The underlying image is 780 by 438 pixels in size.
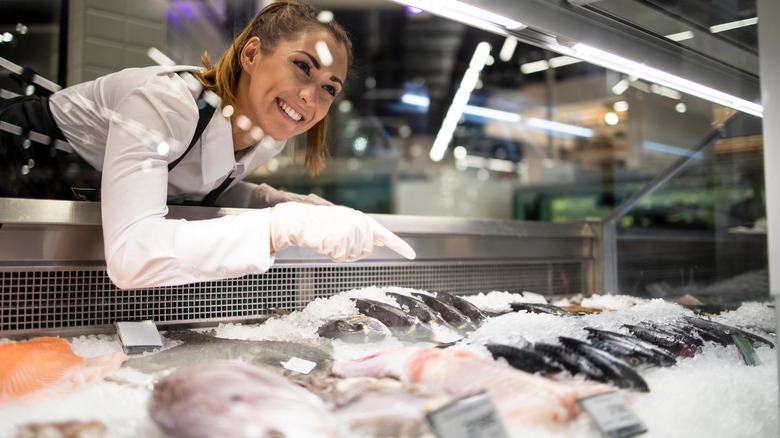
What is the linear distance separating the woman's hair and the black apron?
0.08 m

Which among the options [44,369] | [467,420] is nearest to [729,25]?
[467,420]

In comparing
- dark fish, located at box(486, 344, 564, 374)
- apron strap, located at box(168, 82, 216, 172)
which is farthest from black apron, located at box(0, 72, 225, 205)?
dark fish, located at box(486, 344, 564, 374)

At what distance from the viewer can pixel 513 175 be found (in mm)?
8711

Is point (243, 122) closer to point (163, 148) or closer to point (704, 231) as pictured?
point (163, 148)

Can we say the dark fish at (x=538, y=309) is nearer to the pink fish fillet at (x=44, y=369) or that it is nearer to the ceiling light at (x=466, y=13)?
the ceiling light at (x=466, y=13)

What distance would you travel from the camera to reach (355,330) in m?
1.47

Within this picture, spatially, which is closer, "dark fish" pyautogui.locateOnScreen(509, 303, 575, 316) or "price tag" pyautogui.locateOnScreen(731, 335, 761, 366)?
"price tag" pyautogui.locateOnScreen(731, 335, 761, 366)

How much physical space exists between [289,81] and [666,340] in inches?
52.7

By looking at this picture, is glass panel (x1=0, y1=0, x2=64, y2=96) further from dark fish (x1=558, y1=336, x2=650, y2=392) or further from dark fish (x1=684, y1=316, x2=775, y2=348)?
dark fish (x1=684, y1=316, x2=775, y2=348)

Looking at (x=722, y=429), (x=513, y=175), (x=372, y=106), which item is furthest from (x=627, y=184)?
(x=722, y=429)

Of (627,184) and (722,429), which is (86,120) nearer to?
(722,429)

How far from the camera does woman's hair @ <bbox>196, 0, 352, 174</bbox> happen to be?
5.19 feet

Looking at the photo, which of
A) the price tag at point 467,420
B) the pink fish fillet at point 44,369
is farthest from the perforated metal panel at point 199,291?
the price tag at point 467,420

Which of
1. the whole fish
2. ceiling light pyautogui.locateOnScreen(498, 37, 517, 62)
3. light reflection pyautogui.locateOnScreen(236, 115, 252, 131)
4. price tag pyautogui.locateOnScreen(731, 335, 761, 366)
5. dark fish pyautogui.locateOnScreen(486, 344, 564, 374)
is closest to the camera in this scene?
the whole fish
